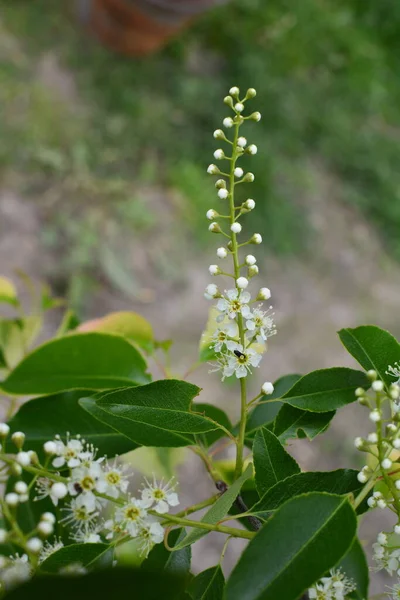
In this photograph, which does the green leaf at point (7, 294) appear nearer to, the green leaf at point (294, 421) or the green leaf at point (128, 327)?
the green leaf at point (128, 327)

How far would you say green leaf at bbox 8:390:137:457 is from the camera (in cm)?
55

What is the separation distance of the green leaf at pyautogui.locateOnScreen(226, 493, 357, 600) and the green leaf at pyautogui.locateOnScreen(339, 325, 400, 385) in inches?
5.3

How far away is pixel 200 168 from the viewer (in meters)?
2.14

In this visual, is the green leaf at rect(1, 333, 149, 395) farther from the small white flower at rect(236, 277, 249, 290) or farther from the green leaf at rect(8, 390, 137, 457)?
the small white flower at rect(236, 277, 249, 290)

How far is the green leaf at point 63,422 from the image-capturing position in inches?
21.8

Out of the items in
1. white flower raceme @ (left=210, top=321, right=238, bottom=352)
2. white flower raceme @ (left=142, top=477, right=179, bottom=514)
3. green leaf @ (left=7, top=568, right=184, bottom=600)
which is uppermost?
white flower raceme @ (left=210, top=321, right=238, bottom=352)

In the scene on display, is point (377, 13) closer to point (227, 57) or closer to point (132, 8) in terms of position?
point (227, 57)

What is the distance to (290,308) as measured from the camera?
6.88 ft

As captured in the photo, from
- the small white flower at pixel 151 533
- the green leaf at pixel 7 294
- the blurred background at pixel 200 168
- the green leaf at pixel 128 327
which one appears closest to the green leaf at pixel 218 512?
the small white flower at pixel 151 533

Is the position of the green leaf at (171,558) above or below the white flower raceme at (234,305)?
below

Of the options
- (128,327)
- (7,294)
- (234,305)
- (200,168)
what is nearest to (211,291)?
(234,305)

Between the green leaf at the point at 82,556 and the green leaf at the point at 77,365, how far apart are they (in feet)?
0.63

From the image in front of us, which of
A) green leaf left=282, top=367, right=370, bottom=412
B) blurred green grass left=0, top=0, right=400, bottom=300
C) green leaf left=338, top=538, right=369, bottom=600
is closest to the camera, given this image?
green leaf left=338, top=538, right=369, bottom=600

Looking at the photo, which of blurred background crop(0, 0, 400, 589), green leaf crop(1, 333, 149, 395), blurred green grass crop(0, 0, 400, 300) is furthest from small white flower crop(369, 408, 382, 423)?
blurred green grass crop(0, 0, 400, 300)
